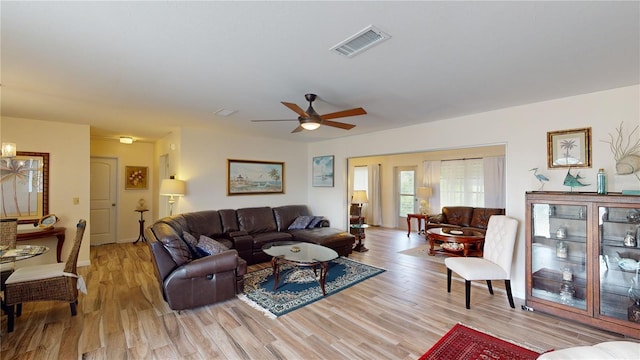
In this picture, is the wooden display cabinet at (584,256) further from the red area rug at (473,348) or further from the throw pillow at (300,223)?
the throw pillow at (300,223)

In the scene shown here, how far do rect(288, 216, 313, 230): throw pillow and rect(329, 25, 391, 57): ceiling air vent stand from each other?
425 cm

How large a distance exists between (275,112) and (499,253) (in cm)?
347

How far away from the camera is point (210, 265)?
3107 mm

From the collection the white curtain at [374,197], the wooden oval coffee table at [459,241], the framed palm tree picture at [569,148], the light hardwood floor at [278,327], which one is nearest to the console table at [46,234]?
the light hardwood floor at [278,327]

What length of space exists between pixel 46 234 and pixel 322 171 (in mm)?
5030

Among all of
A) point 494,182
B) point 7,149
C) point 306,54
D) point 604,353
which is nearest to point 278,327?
point 604,353

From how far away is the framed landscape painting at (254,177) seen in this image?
18.6 feet

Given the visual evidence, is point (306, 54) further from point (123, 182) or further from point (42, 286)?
point (123, 182)

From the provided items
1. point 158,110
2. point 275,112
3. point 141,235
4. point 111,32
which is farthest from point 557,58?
point 141,235

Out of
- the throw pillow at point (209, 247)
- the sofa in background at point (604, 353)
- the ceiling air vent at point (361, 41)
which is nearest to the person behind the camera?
the sofa in background at point (604, 353)

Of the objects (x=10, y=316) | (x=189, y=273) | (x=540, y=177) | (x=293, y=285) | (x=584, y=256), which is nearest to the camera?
(x=10, y=316)

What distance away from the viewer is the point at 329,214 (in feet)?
20.7

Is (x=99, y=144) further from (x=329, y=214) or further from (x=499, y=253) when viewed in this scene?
(x=499, y=253)

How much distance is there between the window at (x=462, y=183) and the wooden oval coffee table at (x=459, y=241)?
1.83 metres
